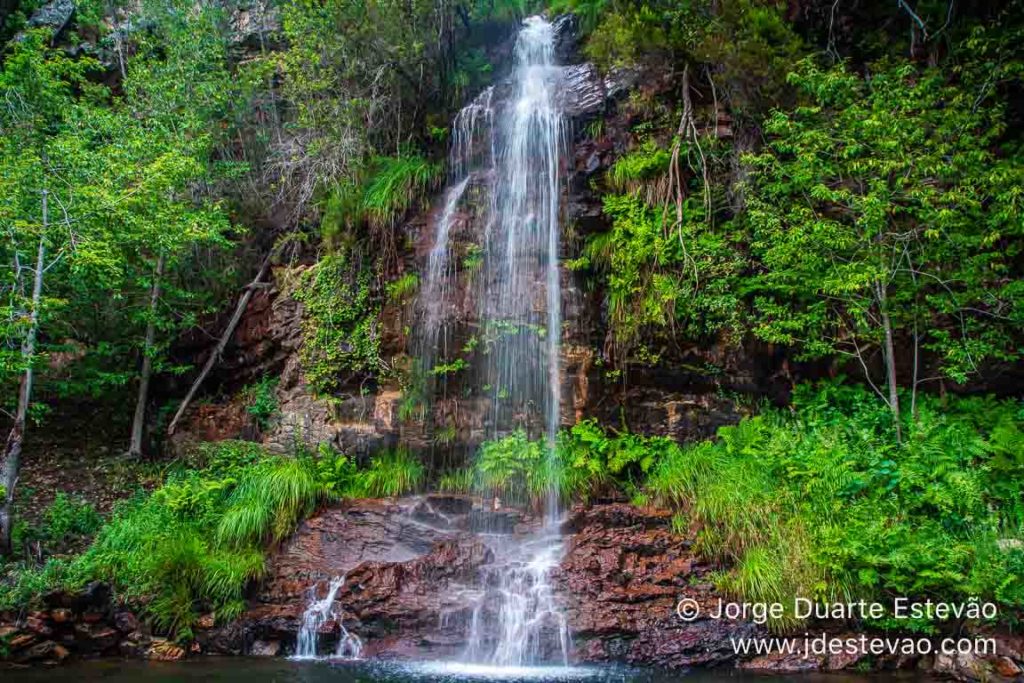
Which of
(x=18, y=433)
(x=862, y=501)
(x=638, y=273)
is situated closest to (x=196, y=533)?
(x=18, y=433)

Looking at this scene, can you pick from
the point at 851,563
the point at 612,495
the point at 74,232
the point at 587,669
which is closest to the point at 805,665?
the point at 851,563

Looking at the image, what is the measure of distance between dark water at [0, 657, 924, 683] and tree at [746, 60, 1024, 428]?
12.2 feet

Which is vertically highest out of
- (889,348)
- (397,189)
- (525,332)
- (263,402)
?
(397,189)

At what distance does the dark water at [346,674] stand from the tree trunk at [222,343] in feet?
17.9

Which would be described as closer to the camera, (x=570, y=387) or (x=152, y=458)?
(x=570, y=387)

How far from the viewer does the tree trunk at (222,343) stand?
35.2 feet

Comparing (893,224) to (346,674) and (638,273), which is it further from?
(346,674)

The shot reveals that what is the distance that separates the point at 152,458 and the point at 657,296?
27.1ft

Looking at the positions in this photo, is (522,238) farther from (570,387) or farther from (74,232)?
(74,232)

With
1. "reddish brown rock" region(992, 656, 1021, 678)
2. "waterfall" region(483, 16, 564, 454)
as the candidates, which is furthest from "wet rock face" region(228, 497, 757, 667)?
"reddish brown rock" region(992, 656, 1021, 678)

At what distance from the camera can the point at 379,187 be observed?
1015 cm

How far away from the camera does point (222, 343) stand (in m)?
11.1

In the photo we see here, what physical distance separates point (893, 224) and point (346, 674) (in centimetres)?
761

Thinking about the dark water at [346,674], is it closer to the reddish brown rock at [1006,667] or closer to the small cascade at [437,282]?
the reddish brown rock at [1006,667]
